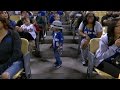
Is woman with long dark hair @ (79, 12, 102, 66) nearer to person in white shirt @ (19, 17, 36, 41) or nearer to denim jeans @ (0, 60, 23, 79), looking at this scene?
person in white shirt @ (19, 17, 36, 41)

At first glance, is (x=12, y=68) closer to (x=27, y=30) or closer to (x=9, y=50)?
(x=9, y=50)

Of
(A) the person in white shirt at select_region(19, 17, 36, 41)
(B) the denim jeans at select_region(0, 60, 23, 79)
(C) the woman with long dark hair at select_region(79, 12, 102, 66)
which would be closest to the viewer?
(B) the denim jeans at select_region(0, 60, 23, 79)

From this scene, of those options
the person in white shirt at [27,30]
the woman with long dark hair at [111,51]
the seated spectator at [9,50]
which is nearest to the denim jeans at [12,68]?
the seated spectator at [9,50]

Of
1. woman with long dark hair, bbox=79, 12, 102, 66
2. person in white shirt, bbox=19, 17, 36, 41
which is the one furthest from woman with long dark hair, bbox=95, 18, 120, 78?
person in white shirt, bbox=19, 17, 36, 41

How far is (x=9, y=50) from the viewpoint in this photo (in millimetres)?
1947

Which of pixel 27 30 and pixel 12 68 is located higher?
pixel 27 30

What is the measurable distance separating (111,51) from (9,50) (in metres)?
0.76

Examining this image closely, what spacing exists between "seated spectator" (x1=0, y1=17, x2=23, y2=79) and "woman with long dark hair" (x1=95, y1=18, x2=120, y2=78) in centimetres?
65

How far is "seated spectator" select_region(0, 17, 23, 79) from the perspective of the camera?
1887 mm

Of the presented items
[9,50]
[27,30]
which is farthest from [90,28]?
[9,50]

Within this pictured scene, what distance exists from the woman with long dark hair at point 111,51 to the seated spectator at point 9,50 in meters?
0.65
